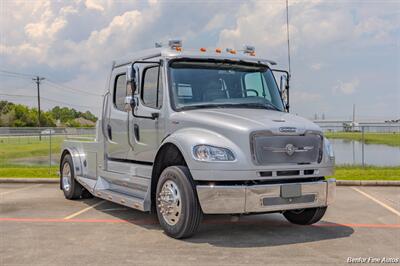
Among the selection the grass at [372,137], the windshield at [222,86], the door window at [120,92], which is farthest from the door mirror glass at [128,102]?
the grass at [372,137]

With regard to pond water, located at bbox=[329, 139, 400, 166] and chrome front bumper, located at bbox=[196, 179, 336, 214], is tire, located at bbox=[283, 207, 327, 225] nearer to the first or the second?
chrome front bumper, located at bbox=[196, 179, 336, 214]

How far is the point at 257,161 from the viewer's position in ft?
20.7

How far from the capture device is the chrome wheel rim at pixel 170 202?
260 inches

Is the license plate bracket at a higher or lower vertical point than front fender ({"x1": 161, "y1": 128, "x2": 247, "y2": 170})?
lower

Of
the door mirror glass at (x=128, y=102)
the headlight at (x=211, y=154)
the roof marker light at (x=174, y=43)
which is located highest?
the roof marker light at (x=174, y=43)

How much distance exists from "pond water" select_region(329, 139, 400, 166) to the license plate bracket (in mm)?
9529

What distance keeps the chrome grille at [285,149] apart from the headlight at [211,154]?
0.34 m

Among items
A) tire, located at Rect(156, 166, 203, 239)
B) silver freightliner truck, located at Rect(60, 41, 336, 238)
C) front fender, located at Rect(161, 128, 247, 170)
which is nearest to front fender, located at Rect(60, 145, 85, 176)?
silver freightliner truck, located at Rect(60, 41, 336, 238)

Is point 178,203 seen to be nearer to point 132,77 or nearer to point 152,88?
point 152,88

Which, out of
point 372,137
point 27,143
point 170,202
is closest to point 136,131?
point 170,202

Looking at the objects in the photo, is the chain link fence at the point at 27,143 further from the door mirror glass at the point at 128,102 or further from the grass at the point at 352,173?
the door mirror glass at the point at 128,102

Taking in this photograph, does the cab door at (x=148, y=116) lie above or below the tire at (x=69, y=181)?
above

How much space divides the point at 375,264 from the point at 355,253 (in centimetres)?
45

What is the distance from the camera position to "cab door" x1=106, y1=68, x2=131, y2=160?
8391 mm
